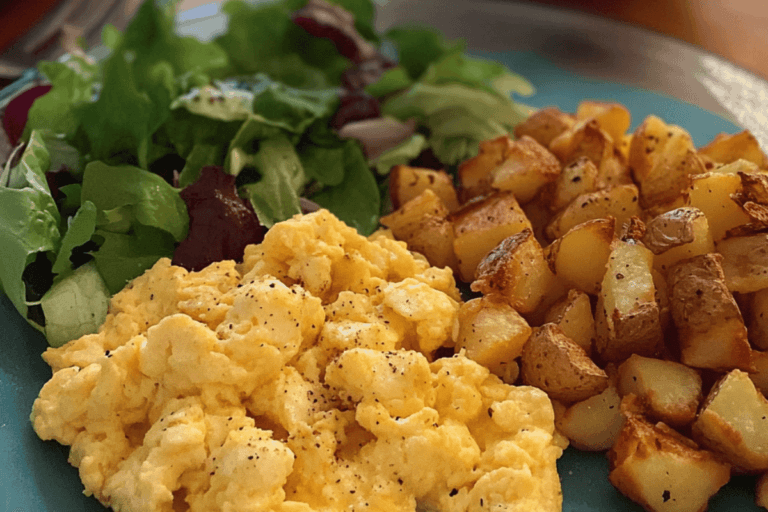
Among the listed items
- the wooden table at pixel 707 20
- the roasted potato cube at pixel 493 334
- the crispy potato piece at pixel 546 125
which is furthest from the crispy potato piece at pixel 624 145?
the wooden table at pixel 707 20

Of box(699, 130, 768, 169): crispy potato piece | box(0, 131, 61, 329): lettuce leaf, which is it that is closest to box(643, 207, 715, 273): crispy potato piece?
box(699, 130, 768, 169): crispy potato piece

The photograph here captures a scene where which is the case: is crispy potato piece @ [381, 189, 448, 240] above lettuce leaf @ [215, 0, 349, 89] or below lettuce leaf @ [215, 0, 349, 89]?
below

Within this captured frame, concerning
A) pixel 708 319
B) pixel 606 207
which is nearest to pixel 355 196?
pixel 606 207

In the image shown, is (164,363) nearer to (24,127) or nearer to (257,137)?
(257,137)

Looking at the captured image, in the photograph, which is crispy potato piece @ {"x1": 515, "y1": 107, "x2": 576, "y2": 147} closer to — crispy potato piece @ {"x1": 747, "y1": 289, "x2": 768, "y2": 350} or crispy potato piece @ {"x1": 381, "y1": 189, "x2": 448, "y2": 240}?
crispy potato piece @ {"x1": 381, "y1": 189, "x2": 448, "y2": 240}

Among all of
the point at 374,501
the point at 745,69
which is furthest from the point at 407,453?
the point at 745,69

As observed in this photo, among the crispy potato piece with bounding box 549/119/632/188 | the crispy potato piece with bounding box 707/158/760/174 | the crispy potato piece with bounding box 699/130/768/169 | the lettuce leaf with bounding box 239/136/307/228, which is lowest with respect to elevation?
the lettuce leaf with bounding box 239/136/307/228

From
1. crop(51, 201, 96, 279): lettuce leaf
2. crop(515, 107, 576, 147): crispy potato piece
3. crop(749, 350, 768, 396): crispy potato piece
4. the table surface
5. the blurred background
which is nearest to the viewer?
crop(749, 350, 768, 396): crispy potato piece

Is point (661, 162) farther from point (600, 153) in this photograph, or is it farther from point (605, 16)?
point (605, 16)
